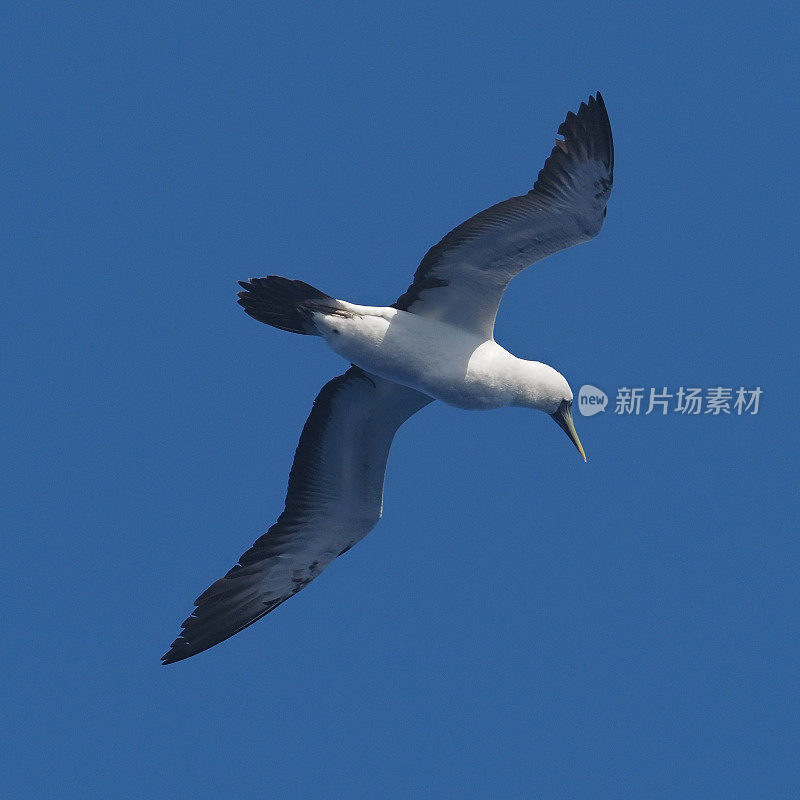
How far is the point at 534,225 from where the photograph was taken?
11945 mm

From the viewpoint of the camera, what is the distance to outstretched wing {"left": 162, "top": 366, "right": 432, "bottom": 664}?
13055 millimetres

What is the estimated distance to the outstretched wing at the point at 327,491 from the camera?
13.1m

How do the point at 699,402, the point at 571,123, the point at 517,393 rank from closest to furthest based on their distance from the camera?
the point at 571,123 → the point at 517,393 → the point at 699,402

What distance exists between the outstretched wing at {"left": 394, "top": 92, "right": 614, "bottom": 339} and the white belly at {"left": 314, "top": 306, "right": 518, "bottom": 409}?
32 centimetres

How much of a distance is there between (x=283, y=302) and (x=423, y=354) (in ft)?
4.17

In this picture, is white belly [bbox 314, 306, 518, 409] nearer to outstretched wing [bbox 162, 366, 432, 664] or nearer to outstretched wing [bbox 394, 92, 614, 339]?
outstretched wing [bbox 394, 92, 614, 339]

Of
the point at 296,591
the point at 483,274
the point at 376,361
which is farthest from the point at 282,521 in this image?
the point at 483,274

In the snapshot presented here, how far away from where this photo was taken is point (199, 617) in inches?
505

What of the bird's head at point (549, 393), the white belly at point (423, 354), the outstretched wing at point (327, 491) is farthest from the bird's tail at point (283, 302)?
the bird's head at point (549, 393)

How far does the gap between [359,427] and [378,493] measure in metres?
0.66

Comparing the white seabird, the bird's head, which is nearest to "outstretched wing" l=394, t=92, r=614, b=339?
the white seabird

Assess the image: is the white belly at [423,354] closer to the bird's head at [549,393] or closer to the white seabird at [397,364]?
the white seabird at [397,364]

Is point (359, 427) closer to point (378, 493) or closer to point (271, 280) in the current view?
point (378, 493)

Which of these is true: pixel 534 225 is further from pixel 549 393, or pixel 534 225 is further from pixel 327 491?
pixel 327 491
